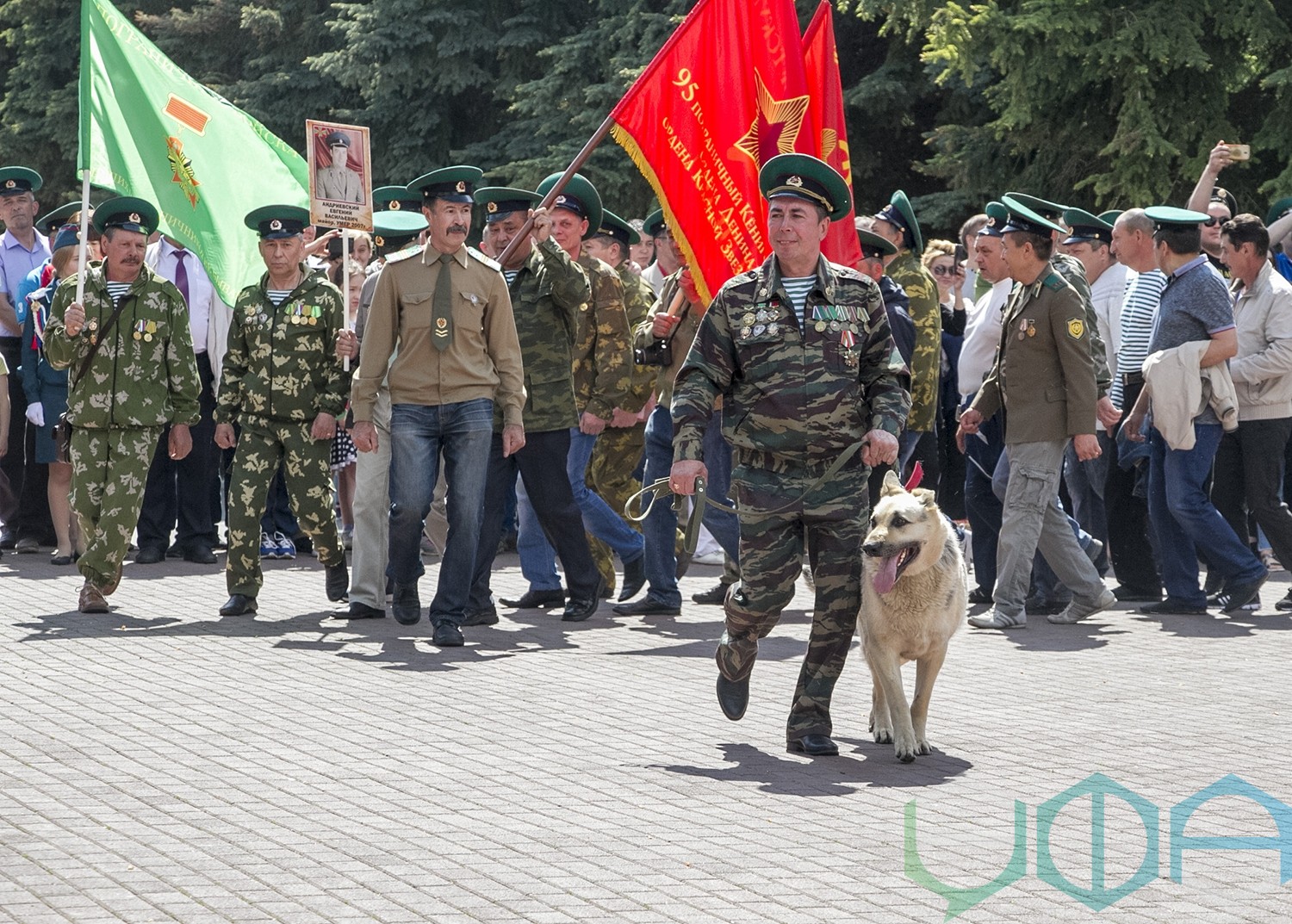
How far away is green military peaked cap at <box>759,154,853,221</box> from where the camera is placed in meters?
7.51

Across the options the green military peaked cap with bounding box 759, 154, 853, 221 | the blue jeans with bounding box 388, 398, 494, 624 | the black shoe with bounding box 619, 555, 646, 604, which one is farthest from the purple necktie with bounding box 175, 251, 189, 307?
the green military peaked cap with bounding box 759, 154, 853, 221

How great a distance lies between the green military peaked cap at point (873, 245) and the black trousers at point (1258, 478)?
245 centimetres

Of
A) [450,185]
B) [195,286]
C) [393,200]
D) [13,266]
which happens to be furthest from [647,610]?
[13,266]

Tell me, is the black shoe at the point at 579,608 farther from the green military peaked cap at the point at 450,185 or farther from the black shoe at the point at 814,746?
the black shoe at the point at 814,746

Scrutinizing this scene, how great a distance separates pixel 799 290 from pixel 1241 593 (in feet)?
16.9

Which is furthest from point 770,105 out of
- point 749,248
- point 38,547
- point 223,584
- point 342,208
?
point 38,547

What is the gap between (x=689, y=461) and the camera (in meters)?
7.39

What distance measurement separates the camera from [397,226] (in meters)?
12.5

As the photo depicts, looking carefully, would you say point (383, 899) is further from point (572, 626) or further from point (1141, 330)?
point (1141, 330)

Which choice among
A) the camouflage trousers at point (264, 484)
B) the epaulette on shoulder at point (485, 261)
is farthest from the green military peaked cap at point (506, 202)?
the camouflage trousers at point (264, 484)

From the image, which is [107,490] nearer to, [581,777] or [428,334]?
[428,334]

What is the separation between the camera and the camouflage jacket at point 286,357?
10.9m

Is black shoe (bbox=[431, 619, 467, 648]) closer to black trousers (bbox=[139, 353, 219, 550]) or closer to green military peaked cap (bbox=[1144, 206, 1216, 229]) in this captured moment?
black trousers (bbox=[139, 353, 219, 550])

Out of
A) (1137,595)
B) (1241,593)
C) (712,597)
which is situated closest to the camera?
(1241,593)
